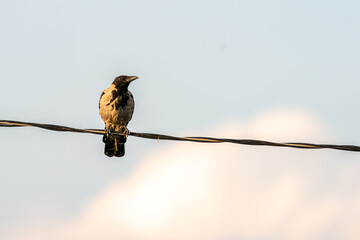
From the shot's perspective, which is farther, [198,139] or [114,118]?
[114,118]

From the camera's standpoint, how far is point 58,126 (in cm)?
864

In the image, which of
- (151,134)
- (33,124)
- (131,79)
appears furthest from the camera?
(131,79)

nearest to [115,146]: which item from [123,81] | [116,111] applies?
[116,111]

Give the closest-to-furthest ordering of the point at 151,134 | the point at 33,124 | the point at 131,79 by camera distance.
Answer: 1. the point at 33,124
2. the point at 151,134
3. the point at 131,79

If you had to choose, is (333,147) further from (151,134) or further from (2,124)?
(2,124)

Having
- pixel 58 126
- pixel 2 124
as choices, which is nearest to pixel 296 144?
pixel 58 126

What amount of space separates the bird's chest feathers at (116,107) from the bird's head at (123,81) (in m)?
0.14

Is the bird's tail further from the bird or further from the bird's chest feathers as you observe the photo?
the bird's chest feathers

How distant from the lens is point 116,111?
13.9 metres

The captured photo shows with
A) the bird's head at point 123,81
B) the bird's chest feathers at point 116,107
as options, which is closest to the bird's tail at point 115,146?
the bird's chest feathers at point 116,107

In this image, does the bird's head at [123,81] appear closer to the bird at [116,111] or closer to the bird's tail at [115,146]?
the bird at [116,111]

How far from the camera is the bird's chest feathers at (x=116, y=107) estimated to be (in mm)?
13969

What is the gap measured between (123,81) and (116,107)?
1.85 feet

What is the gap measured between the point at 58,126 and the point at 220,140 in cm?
210
